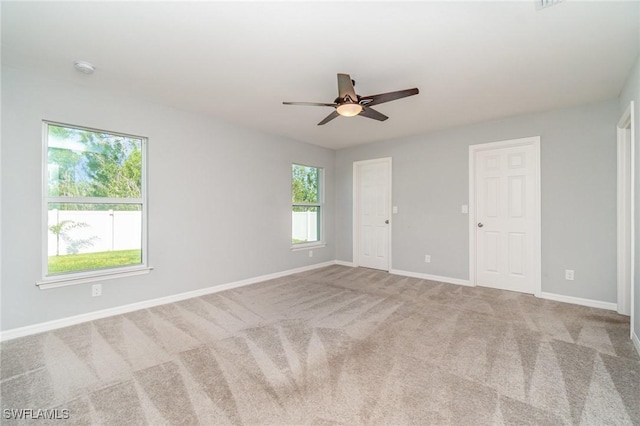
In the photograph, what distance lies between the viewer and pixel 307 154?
542 centimetres

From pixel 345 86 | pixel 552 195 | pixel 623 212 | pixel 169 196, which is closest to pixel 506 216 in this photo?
pixel 552 195

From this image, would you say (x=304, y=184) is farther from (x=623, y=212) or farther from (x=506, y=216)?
(x=623, y=212)

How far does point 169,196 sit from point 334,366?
9.47ft

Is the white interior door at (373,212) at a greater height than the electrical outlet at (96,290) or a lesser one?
greater

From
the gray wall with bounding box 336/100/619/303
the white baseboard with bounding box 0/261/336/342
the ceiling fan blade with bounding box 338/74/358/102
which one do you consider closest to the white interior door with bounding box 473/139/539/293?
the gray wall with bounding box 336/100/619/303

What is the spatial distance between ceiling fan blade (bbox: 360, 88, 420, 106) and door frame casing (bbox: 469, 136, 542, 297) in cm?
234

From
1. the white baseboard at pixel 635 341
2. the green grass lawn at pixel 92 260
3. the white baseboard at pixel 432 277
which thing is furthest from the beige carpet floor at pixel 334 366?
the white baseboard at pixel 432 277

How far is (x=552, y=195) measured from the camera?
3641 mm

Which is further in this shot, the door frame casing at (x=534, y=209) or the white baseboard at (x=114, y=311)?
the door frame casing at (x=534, y=209)

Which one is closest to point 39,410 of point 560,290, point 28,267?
point 28,267

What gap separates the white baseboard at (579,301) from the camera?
10.6ft

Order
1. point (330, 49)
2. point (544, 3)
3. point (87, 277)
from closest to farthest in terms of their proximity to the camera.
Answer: point (544, 3) → point (330, 49) → point (87, 277)

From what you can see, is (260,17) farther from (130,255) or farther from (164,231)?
(130,255)

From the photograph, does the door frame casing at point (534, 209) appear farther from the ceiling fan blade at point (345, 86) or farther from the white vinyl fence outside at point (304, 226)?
the white vinyl fence outside at point (304, 226)
